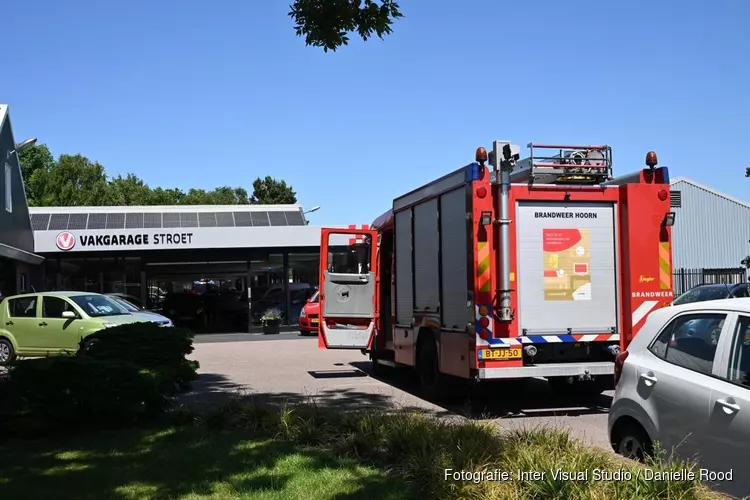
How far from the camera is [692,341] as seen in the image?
17.6 feet

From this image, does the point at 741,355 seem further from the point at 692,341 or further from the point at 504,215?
the point at 504,215

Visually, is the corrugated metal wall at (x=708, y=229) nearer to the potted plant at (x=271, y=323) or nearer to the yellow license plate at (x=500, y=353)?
the potted plant at (x=271, y=323)

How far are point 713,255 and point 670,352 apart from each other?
1465 inches

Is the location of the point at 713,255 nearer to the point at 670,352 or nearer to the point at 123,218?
the point at 123,218

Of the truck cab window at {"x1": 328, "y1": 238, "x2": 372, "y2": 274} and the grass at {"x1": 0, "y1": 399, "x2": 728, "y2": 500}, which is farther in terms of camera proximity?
the truck cab window at {"x1": 328, "y1": 238, "x2": 372, "y2": 274}

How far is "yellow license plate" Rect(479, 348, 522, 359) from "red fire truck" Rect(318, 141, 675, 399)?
1cm

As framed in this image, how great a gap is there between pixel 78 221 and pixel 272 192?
169 feet

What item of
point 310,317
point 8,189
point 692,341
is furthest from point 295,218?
point 692,341

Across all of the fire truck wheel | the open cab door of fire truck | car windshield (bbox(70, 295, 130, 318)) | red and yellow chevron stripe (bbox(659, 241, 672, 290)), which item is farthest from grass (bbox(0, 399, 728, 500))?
car windshield (bbox(70, 295, 130, 318))

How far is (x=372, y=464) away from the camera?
613cm

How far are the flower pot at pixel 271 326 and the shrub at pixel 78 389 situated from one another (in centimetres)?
2005

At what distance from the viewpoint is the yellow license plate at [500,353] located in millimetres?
9252

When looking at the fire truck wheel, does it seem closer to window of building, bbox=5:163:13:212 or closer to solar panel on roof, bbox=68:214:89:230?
window of building, bbox=5:163:13:212

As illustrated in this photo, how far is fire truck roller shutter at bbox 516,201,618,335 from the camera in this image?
9648 millimetres
